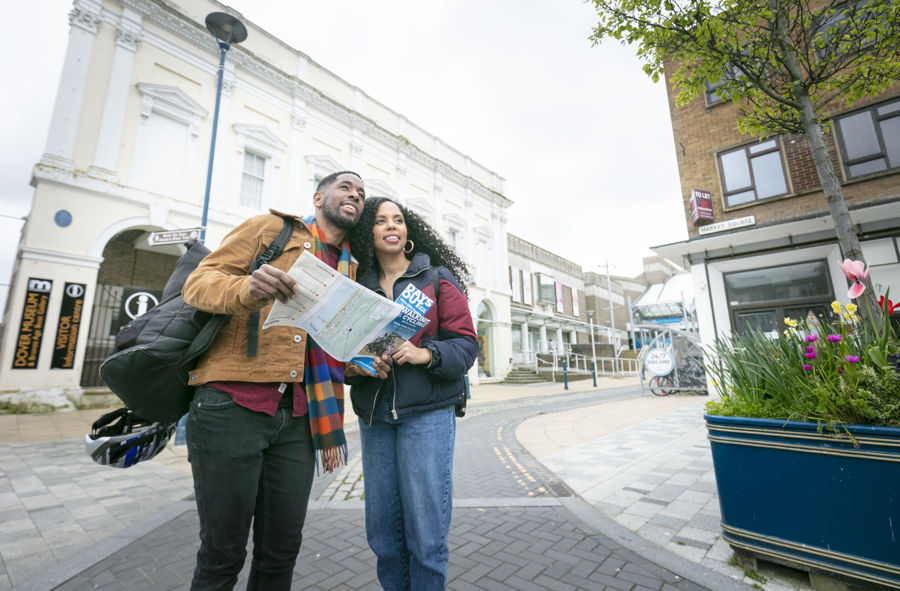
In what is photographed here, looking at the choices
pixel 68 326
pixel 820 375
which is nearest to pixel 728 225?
pixel 820 375

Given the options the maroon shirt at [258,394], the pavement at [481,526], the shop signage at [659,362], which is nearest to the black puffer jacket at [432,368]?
the maroon shirt at [258,394]

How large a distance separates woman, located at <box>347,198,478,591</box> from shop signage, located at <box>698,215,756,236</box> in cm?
1002

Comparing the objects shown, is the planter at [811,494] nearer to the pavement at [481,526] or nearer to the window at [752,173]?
the pavement at [481,526]

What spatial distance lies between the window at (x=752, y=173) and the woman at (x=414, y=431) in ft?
34.9

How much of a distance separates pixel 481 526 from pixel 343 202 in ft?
8.69

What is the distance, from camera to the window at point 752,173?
357 inches

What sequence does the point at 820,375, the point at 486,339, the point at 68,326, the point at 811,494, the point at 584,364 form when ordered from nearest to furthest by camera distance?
the point at 811,494 < the point at 820,375 < the point at 68,326 < the point at 486,339 < the point at 584,364

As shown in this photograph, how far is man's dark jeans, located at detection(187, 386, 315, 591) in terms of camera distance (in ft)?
4.35

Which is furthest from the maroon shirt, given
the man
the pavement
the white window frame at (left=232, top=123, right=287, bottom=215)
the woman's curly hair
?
the white window frame at (left=232, top=123, right=287, bottom=215)

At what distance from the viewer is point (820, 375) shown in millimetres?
2213

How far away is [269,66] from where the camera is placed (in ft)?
42.6

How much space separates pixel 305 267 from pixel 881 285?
1083cm

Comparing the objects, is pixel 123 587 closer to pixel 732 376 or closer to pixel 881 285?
pixel 732 376

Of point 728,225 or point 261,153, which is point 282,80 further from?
point 728,225
